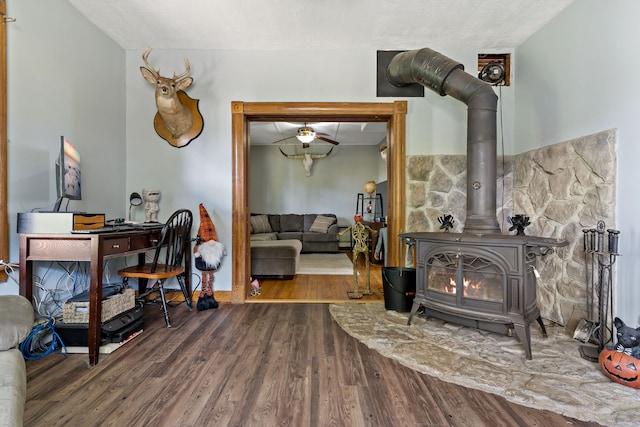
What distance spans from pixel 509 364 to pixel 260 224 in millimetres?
5604

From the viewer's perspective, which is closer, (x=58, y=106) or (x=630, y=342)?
(x=630, y=342)

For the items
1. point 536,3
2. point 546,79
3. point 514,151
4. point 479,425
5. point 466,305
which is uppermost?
point 536,3

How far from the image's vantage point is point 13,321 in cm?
113

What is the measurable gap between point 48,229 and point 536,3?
12.5 feet

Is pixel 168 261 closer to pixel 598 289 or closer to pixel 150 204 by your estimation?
pixel 150 204

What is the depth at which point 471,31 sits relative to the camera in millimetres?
2814

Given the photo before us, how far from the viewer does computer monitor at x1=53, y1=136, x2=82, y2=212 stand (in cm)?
195

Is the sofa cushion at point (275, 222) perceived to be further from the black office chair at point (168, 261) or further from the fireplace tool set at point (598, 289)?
the fireplace tool set at point (598, 289)

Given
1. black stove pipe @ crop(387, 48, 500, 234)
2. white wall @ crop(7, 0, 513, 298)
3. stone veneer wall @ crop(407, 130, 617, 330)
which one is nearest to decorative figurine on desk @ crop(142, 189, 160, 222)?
white wall @ crop(7, 0, 513, 298)

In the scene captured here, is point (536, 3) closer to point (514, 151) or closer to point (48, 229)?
point (514, 151)

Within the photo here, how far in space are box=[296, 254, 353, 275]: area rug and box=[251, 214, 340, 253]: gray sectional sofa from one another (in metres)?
0.30

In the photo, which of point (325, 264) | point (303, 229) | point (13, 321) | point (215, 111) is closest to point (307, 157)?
point (303, 229)

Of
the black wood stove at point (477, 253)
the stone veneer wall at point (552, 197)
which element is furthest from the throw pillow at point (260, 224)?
the black wood stove at point (477, 253)

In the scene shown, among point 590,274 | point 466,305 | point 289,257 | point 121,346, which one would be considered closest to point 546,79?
point 590,274
